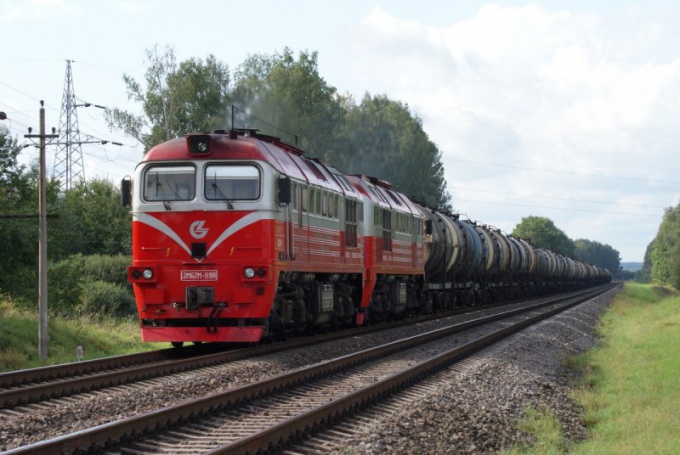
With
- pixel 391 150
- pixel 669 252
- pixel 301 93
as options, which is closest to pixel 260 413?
pixel 301 93

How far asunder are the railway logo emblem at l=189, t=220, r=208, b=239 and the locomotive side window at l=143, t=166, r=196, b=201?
0.50 meters

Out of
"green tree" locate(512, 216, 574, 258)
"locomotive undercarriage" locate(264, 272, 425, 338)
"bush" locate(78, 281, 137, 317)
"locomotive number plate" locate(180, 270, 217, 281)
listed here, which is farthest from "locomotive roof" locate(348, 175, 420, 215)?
"green tree" locate(512, 216, 574, 258)

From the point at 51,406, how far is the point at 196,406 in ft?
5.87

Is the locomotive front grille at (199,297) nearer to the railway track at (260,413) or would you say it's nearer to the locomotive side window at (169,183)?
the locomotive side window at (169,183)

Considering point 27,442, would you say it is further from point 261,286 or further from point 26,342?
point 26,342

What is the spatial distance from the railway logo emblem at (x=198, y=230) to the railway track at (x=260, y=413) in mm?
3317

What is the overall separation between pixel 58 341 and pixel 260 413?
11.2 metres

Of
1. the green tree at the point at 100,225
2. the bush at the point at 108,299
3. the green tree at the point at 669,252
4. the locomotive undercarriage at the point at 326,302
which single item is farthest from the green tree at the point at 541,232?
the locomotive undercarriage at the point at 326,302

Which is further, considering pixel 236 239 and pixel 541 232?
pixel 541 232

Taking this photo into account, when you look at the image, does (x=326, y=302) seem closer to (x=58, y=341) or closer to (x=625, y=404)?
(x=58, y=341)

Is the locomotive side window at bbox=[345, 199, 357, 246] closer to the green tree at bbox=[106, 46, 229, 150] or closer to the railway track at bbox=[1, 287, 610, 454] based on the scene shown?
the railway track at bbox=[1, 287, 610, 454]

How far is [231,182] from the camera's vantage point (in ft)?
52.0

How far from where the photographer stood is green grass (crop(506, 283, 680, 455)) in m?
9.14

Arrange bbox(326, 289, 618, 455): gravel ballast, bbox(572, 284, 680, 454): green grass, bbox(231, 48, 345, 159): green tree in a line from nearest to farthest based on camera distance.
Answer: bbox(326, 289, 618, 455): gravel ballast
bbox(572, 284, 680, 454): green grass
bbox(231, 48, 345, 159): green tree
